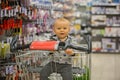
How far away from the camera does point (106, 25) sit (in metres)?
9.77

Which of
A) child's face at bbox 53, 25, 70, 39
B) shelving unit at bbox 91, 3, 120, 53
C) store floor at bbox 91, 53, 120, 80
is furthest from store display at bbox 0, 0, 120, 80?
store floor at bbox 91, 53, 120, 80

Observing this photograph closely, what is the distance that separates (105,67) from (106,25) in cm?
244

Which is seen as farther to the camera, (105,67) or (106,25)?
(106,25)

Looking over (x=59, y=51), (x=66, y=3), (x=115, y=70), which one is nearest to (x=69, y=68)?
(x=59, y=51)

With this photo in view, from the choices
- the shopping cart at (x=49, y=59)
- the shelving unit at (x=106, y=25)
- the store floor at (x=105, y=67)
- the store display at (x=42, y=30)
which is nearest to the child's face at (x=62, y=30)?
the store display at (x=42, y=30)

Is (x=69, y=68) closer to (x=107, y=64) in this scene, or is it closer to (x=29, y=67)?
(x=29, y=67)

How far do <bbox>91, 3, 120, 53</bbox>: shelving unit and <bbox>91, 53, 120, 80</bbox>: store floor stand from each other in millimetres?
414

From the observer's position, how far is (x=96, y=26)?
9.88 meters

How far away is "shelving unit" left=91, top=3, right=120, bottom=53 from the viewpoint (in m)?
9.69

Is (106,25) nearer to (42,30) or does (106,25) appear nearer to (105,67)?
(105,67)

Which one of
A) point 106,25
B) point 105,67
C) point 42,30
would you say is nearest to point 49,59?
point 42,30

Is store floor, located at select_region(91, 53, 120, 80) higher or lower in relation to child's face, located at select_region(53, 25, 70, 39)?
lower

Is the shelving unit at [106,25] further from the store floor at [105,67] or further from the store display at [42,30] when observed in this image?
the store floor at [105,67]

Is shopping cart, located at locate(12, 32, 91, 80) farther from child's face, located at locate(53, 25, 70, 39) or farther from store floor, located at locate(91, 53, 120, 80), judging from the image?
store floor, located at locate(91, 53, 120, 80)
